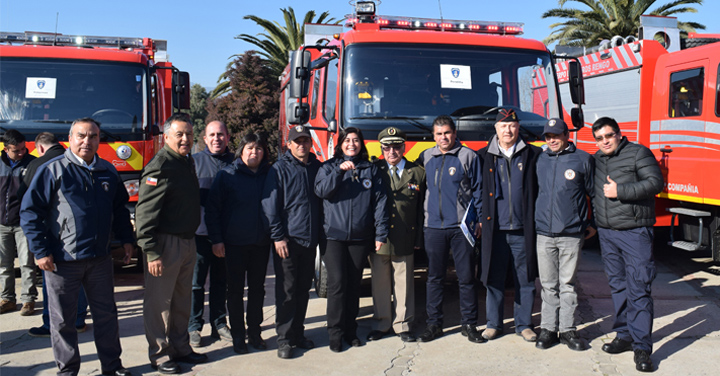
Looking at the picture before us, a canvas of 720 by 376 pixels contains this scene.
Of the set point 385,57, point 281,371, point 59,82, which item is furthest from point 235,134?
point 281,371

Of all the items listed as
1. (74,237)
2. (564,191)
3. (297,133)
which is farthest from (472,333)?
(74,237)

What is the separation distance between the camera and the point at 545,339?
523cm

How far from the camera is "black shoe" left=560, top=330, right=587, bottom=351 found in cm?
516

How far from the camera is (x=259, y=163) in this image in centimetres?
519

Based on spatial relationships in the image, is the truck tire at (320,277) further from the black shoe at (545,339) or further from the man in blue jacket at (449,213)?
the black shoe at (545,339)

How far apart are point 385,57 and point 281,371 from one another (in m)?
3.21

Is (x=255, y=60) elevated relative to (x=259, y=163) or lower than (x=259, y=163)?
elevated

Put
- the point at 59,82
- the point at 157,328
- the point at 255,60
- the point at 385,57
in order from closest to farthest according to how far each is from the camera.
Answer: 1. the point at 157,328
2. the point at 385,57
3. the point at 59,82
4. the point at 255,60

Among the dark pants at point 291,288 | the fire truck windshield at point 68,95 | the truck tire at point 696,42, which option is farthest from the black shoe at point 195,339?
the truck tire at point 696,42

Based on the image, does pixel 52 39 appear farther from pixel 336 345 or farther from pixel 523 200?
pixel 523 200

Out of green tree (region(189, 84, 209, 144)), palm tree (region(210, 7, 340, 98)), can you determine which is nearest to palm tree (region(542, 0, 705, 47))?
palm tree (region(210, 7, 340, 98))

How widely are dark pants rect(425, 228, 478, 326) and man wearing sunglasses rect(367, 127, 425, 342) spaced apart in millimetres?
171

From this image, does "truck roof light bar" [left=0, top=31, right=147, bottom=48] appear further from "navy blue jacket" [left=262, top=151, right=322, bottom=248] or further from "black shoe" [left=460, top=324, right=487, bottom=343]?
"black shoe" [left=460, top=324, right=487, bottom=343]

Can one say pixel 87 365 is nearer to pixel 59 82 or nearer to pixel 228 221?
pixel 228 221
